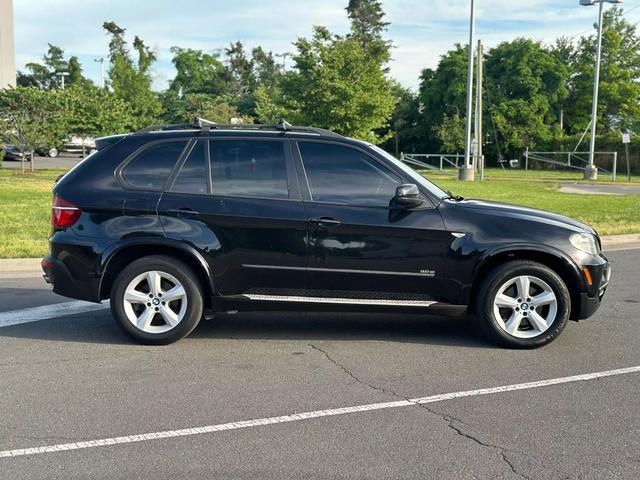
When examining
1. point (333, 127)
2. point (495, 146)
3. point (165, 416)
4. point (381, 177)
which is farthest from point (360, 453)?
point (495, 146)

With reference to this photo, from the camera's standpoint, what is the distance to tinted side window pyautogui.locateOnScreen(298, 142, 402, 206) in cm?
570

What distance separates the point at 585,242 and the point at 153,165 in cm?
379

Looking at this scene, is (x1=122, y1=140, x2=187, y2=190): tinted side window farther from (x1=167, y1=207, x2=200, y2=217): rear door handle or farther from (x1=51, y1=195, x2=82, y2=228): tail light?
(x1=51, y1=195, x2=82, y2=228): tail light

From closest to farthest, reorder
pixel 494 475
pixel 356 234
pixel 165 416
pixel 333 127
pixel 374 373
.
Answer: pixel 494 475, pixel 165 416, pixel 374 373, pixel 356 234, pixel 333 127

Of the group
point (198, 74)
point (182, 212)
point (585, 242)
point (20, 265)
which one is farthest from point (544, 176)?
point (198, 74)

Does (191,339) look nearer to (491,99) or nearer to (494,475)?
(494,475)

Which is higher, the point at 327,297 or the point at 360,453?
the point at 327,297

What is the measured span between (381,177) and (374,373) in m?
1.68

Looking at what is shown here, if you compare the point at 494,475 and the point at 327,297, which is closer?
the point at 494,475

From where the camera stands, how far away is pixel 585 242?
575cm

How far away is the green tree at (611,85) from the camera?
172ft

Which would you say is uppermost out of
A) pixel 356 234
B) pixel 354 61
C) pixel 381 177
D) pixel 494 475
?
pixel 354 61

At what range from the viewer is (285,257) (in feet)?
18.5

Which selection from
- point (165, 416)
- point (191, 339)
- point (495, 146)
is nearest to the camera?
point (165, 416)
